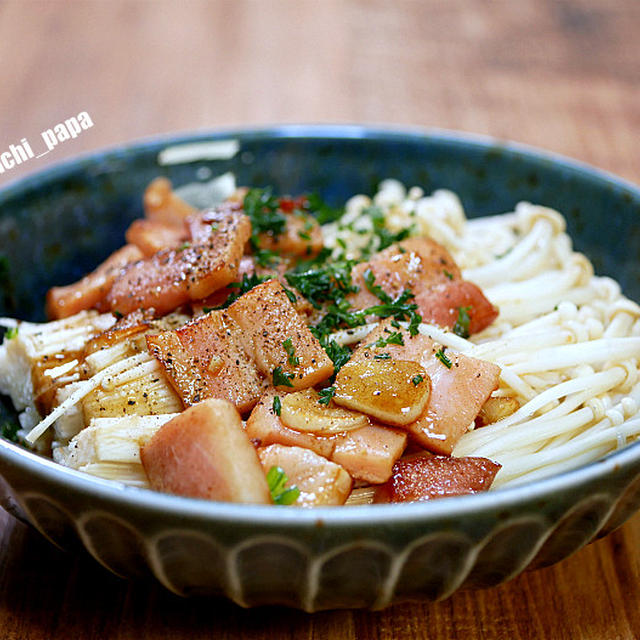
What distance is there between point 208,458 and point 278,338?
0.57 meters

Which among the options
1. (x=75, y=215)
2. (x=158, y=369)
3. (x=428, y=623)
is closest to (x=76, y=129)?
(x=75, y=215)

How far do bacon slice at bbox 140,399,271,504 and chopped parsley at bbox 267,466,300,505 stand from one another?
0.14 feet

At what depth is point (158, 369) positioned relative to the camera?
2590 millimetres

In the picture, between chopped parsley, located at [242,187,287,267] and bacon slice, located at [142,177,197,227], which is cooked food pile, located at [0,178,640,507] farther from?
bacon slice, located at [142,177,197,227]

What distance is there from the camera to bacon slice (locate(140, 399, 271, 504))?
200 cm

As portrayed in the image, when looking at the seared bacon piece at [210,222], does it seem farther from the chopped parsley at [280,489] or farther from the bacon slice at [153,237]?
the chopped parsley at [280,489]

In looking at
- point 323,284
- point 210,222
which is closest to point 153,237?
point 210,222

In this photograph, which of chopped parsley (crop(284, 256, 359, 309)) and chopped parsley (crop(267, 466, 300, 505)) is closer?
chopped parsley (crop(267, 466, 300, 505))

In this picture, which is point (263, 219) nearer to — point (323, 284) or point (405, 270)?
point (323, 284)

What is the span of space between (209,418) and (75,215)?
1.92 metres

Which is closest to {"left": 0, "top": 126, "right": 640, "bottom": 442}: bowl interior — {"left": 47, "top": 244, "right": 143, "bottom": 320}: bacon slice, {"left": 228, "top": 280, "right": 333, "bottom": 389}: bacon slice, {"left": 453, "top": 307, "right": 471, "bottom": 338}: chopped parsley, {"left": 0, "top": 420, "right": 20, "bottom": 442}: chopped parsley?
{"left": 47, "top": 244, "right": 143, "bottom": 320}: bacon slice

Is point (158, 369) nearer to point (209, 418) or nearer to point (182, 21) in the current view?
point (209, 418)

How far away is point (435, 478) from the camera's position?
229cm

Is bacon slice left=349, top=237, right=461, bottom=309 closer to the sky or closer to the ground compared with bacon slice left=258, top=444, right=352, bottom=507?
closer to the ground
